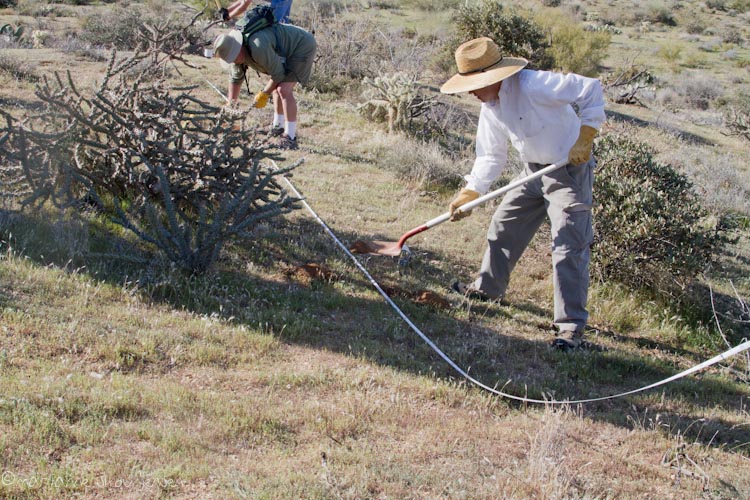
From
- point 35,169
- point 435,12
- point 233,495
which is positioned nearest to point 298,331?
point 233,495

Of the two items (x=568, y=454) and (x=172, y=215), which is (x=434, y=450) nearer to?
(x=568, y=454)

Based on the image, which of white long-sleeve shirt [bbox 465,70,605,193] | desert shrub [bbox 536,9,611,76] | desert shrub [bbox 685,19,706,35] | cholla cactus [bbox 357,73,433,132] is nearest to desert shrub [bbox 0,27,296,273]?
white long-sleeve shirt [bbox 465,70,605,193]

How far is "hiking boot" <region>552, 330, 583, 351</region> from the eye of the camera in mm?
4676

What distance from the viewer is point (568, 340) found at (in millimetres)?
4680

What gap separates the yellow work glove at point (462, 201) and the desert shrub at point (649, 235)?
72.0 inches

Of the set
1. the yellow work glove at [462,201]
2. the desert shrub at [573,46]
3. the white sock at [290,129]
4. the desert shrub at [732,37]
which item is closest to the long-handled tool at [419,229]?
the yellow work glove at [462,201]

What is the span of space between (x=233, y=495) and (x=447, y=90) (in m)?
2.92

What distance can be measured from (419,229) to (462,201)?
0.41 meters

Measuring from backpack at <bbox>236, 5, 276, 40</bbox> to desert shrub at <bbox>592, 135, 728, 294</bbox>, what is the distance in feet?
13.3

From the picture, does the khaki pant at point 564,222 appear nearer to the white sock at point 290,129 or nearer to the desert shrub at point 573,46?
the white sock at point 290,129

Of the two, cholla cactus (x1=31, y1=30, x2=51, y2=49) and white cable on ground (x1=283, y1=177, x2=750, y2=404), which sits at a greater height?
cholla cactus (x1=31, y1=30, x2=51, y2=49)

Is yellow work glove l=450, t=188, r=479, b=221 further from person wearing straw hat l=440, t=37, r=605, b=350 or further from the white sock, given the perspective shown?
the white sock

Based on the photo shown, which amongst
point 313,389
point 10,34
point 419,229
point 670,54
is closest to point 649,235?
point 419,229

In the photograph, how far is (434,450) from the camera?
3.26 metres
